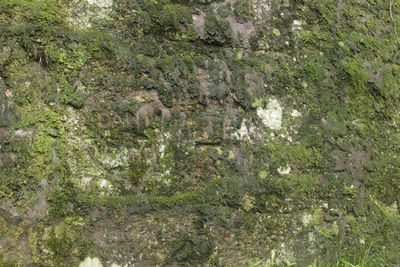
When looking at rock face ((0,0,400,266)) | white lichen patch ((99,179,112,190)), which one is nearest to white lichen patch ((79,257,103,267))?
rock face ((0,0,400,266))

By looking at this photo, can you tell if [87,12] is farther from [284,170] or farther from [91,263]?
[284,170]

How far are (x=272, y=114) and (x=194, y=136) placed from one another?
1.67 ft

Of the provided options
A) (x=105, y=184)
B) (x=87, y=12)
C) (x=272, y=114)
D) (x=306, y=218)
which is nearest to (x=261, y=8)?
(x=272, y=114)

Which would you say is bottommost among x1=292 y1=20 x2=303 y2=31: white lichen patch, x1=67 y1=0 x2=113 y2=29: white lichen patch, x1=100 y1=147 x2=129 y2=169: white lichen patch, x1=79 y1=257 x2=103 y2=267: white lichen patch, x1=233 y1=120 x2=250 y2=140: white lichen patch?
x1=79 y1=257 x2=103 y2=267: white lichen patch

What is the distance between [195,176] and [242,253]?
482 mm

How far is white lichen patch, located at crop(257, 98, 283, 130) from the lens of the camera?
2596 millimetres

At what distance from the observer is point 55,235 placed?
6.80 feet

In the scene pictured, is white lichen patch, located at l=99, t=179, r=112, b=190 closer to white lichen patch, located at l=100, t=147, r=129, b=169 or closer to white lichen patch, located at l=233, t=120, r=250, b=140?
white lichen patch, located at l=100, t=147, r=129, b=169

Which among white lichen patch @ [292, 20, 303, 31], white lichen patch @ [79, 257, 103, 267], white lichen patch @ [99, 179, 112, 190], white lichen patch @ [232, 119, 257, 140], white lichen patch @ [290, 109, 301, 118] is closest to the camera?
white lichen patch @ [79, 257, 103, 267]

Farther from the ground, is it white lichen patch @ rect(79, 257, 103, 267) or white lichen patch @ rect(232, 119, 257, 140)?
white lichen patch @ rect(232, 119, 257, 140)

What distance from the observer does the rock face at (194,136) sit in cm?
213

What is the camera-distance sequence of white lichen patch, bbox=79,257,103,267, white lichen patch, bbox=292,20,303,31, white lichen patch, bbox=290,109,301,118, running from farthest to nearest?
white lichen patch, bbox=292,20,303,31, white lichen patch, bbox=290,109,301,118, white lichen patch, bbox=79,257,103,267

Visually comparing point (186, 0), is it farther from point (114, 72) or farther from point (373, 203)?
point (373, 203)

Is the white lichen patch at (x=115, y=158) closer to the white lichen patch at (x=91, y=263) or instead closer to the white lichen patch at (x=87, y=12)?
the white lichen patch at (x=91, y=263)
